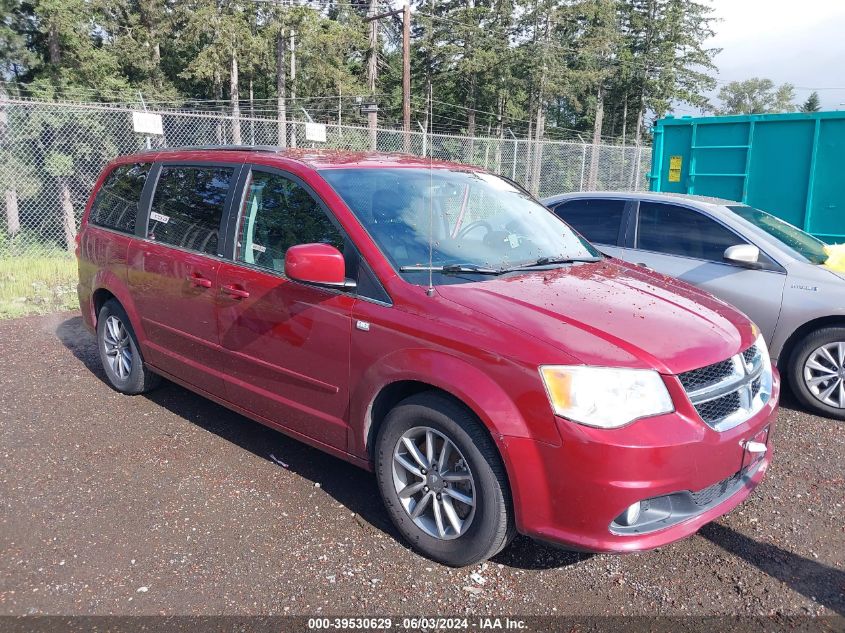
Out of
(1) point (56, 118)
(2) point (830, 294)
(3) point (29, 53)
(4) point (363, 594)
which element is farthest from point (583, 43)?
(4) point (363, 594)

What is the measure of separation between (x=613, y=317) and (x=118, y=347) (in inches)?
154

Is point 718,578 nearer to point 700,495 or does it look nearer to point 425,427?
point 700,495

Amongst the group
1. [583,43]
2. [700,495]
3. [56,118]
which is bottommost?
[700,495]

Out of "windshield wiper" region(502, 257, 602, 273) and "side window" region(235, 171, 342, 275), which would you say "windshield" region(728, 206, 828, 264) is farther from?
"side window" region(235, 171, 342, 275)

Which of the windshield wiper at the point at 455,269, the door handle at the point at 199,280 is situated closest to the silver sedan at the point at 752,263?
the windshield wiper at the point at 455,269

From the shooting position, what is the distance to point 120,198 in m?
4.98

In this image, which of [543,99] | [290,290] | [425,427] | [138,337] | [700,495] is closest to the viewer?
[700,495]

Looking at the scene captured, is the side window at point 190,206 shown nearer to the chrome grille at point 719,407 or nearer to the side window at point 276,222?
the side window at point 276,222

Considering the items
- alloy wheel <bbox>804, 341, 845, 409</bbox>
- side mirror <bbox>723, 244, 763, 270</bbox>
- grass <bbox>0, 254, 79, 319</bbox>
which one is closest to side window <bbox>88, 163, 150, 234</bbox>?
grass <bbox>0, 254, 79, 319</bbox>

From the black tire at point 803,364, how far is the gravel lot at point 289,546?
19.3 inches

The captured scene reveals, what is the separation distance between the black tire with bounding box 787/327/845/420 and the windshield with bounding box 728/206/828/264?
68 cm

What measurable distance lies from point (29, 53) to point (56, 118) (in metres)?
13.4

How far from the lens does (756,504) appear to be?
360 cm

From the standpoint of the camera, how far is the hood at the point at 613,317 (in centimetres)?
263
